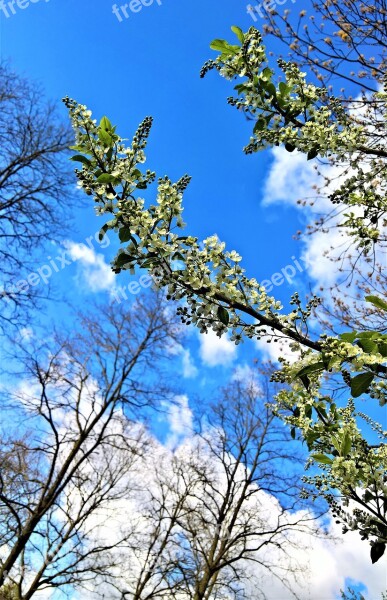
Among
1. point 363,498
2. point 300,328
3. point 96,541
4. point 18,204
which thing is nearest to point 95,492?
point 96,541

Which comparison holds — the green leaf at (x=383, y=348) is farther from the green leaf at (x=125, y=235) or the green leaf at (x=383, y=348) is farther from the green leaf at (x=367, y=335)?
the green leaf at (x=125, y=235)

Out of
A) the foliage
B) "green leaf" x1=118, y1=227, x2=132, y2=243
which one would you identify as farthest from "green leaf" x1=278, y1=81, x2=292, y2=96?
"green leaf" x1=118, y1=227, x2=132, y2=243

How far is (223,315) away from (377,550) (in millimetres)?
1589

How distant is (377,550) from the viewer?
7.04ft

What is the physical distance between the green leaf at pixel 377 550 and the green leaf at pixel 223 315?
1539 millimetres

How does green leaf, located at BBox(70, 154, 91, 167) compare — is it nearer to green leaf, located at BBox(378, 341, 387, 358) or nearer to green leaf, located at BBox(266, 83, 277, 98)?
green leaf, located at BBox(266, 83, 277, 98)

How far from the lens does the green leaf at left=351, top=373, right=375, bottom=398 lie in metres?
1.56

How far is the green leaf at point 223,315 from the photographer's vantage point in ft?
5.35

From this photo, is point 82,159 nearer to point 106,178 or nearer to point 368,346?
point 106,178

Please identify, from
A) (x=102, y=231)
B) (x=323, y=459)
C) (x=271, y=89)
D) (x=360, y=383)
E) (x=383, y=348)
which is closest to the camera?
(x=383, y=348)

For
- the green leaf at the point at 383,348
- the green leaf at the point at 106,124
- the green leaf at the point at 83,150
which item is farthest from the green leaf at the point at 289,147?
the green leaf at the point at 383,348

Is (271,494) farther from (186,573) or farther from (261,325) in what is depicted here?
(261,325)

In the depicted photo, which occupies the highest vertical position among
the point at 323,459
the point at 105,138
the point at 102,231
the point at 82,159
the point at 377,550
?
the point at 105,138

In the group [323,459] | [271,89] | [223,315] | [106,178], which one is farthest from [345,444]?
[271,89]
